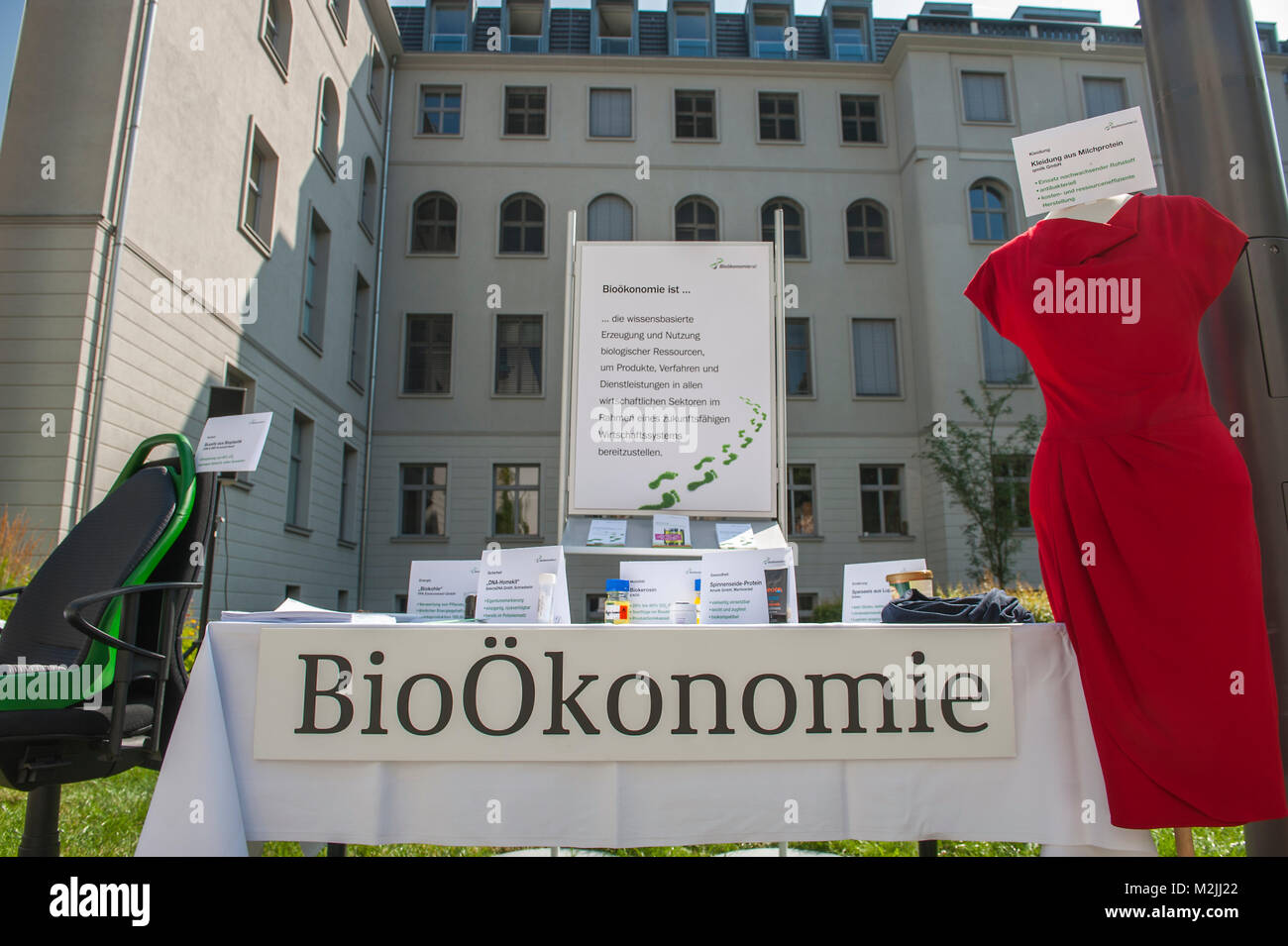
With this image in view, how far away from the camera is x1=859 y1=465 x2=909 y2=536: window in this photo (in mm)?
16891

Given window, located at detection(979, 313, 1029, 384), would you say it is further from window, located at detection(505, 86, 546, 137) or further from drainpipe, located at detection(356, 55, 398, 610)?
drainpipe, located at detection(356, 55, 398, 610)

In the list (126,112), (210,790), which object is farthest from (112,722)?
(126,112)

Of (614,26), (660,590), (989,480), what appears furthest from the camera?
(614,26)

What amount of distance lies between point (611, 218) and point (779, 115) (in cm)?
478

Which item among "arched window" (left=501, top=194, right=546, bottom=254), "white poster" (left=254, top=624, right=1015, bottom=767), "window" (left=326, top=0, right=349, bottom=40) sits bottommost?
"white poster" (left=254, top=624, right=1015, bottom=767)

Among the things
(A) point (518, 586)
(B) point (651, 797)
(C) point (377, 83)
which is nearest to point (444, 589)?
(A) point (518, 586)

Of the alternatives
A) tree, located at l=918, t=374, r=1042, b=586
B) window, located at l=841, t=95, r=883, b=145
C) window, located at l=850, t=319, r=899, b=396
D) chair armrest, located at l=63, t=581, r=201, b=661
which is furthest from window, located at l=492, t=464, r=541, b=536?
chair armrest, located at l=63, t=581, r=201, b=661

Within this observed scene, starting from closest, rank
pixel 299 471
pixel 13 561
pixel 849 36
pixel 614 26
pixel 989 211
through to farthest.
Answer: pixel 13 561
pixel 299 471
pixel 989 211
pixel 849 36
pixel 614 26

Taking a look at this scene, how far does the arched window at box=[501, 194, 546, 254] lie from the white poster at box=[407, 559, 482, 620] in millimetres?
15654

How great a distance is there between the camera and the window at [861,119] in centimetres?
1831

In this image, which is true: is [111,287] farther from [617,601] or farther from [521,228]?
[521,228]

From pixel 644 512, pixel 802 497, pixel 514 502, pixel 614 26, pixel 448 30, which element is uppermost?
pixel 614 26

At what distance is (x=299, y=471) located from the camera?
13.1 metres

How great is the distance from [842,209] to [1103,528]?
17.4 metres
